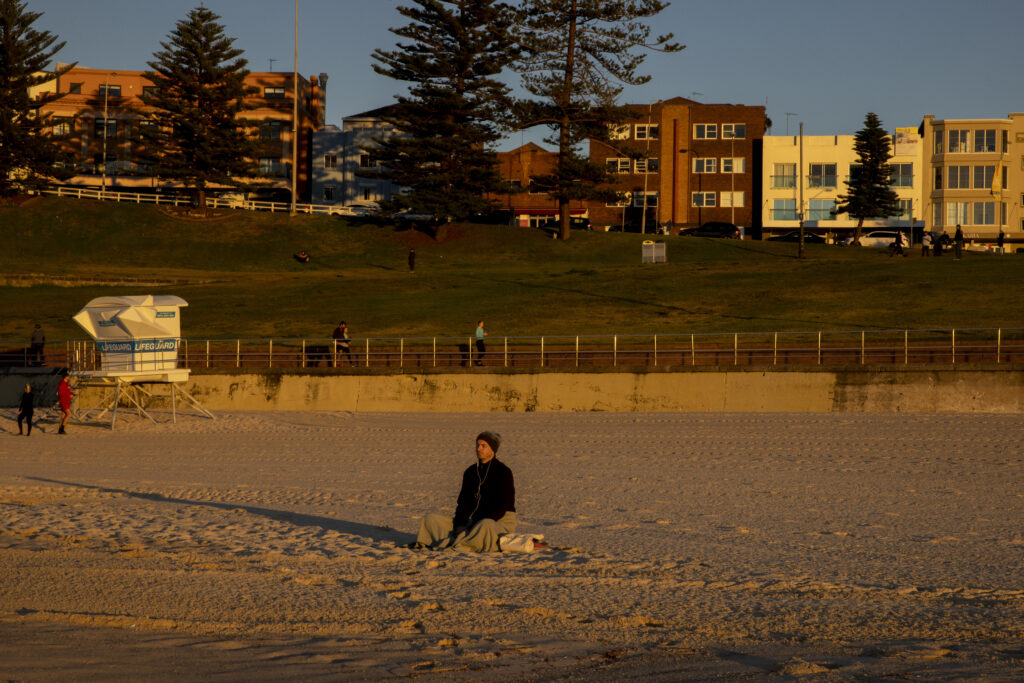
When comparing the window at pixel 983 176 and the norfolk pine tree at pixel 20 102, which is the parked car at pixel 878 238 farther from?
the norfolk pine tree at pixel 20 102

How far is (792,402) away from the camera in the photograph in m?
28.9

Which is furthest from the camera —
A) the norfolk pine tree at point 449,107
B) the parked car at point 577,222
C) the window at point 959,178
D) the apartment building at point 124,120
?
the apartment building at point 124,120

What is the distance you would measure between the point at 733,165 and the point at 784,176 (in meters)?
4.48

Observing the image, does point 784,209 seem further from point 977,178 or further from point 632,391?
point 632,391

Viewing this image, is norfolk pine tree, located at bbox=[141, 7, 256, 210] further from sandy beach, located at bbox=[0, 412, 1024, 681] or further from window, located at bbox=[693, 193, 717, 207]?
sandy beach, located at bbox=[0, 412, 1024, 681]

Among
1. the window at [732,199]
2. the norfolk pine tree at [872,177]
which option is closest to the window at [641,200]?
the window at [732,199]

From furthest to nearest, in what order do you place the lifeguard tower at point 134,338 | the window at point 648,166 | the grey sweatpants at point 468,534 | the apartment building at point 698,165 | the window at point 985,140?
the apartment building at point 698,165 < the window at point 648,166 < the window at point 985,140 < the lifeguard tower at point 134,338 < the grey sweatpants at point 468,534

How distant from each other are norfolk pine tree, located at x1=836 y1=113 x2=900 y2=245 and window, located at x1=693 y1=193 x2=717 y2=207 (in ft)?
40.0

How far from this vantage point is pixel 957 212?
82812mm

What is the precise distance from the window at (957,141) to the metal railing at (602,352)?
57560 millimetres

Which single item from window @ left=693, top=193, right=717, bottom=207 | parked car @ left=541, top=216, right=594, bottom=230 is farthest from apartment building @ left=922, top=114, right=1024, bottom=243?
parked car @ left=541, top=216, right=594, bottom=230

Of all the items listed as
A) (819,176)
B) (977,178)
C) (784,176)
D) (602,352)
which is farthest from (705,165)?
(602,352)

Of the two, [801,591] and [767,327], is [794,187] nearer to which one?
[767,327]

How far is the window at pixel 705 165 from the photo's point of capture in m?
86.9
